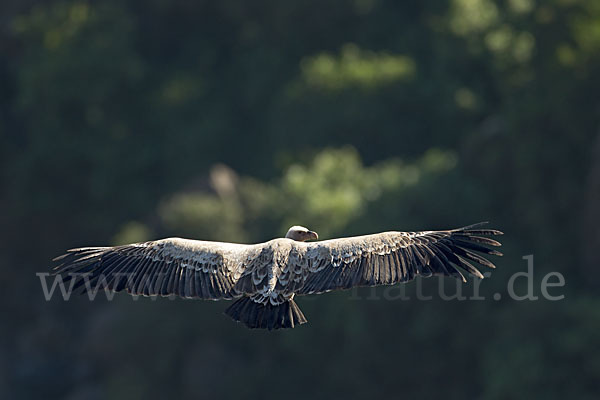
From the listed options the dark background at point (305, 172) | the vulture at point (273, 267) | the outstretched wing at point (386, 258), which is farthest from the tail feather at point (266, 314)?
the dark background at point (305, 172)

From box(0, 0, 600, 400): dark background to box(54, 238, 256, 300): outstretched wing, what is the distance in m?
16.7

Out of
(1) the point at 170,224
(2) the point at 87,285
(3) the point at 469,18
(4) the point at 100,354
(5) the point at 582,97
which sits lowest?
(2) the point at 87,285

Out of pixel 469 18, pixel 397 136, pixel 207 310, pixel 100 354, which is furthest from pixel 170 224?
pixel 469 18

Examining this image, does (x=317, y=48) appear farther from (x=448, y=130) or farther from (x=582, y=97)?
(x=582, y=97)

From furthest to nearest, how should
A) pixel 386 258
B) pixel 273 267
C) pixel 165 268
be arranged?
1. pixel 165 268
2. pixel 386 258
3. pixel 273 267

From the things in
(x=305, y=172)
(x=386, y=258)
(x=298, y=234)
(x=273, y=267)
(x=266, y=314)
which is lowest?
(x=266, y=314)

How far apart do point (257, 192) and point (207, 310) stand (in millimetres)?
4706

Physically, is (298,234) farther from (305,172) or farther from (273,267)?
(305,172)

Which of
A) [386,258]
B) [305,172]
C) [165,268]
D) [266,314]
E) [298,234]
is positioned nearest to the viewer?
[266,314]

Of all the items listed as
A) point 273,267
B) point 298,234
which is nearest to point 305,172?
point 298,234

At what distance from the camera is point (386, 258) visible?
627 inches

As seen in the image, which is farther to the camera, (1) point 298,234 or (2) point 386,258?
(1) point 298,234

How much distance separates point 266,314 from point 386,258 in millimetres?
1641

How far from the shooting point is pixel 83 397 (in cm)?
4203
